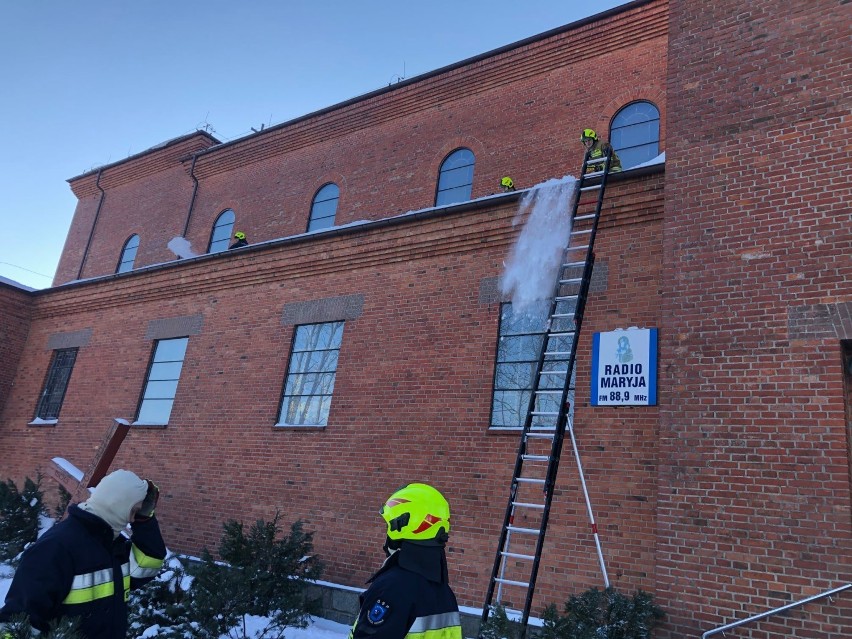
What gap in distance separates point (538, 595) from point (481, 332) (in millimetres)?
3141

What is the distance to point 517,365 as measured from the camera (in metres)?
7.70

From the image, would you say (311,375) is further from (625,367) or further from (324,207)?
(324,207)

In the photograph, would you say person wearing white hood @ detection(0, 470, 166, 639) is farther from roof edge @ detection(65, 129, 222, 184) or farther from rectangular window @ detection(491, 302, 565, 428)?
roof edge @ detection(65, 129, 222, 184)

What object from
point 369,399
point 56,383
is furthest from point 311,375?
point 56,383

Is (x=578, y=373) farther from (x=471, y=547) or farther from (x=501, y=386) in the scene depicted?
(x=471, y=547)

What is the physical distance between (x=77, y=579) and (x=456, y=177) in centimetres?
997

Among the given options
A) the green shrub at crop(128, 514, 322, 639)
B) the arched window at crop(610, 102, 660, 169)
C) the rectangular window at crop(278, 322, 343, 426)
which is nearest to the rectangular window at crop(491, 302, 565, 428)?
the rectangular window at crop(278, 322, 343, 426)

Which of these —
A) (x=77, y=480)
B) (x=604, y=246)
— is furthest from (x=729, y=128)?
(x=77, y=480)

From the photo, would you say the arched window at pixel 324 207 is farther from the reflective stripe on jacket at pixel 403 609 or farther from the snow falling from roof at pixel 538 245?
the reflective stripe on jacket at pixel 403 609

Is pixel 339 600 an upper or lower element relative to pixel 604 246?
lower

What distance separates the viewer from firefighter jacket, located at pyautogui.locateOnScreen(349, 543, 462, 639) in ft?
8.43

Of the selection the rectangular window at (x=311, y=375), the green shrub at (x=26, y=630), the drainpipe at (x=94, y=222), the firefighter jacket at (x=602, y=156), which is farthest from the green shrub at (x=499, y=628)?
the drainpipe at (x=94, y=222)

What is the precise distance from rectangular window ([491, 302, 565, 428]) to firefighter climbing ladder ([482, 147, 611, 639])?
0.59ft

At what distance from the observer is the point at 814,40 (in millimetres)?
6152
